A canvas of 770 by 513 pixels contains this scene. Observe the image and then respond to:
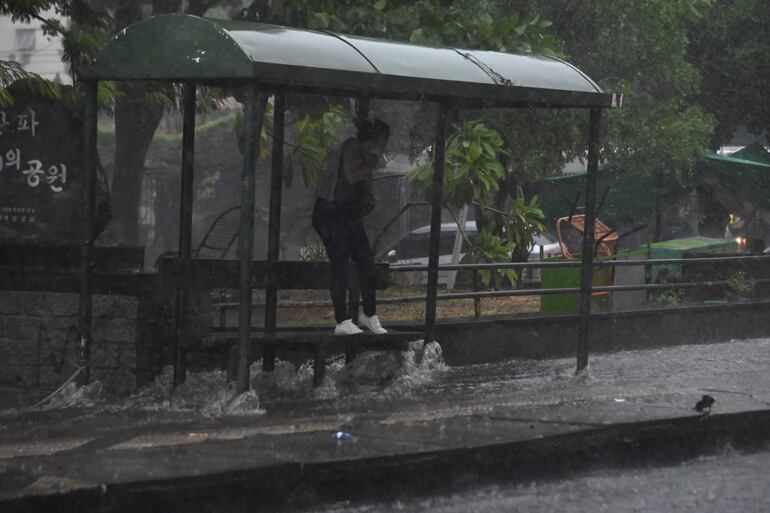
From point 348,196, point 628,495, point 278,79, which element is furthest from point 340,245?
point 628,495

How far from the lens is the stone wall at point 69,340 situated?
903cm

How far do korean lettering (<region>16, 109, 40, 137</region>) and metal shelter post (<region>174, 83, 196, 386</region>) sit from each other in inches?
44.7

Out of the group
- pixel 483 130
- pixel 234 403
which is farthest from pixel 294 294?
pixel 234 403

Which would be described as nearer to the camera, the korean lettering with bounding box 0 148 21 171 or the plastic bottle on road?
the plastic bottle on road

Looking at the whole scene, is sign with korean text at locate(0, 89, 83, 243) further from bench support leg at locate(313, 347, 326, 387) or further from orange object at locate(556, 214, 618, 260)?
orange object at locate(556, 214, 618, 260)

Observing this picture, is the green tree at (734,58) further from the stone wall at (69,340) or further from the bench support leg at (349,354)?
the stone wall at (69,340)

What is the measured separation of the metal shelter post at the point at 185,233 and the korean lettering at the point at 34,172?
1.08 meters

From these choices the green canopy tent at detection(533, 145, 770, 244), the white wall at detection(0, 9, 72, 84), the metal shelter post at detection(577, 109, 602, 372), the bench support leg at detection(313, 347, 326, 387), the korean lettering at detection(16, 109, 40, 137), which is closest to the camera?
the korean lettering at detection(16, 109, 40, 137)

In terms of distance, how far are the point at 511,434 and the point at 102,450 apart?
2358mm

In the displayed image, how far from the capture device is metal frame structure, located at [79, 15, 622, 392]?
7.98 meters

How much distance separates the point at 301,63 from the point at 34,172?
8.63 ft

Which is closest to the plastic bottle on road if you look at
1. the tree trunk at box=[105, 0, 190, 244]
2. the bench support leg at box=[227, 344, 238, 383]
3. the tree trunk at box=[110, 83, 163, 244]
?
the bench support leg at box=[227, 344, 238, 383]

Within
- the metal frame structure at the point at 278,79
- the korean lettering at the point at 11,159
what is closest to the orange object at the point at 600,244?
the metal frame structure at the point at 278,79

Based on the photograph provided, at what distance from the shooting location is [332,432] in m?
7.38
